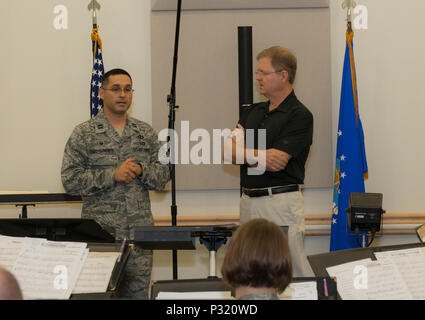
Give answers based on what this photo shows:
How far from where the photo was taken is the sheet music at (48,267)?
2361mm

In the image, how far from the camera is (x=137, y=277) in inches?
158

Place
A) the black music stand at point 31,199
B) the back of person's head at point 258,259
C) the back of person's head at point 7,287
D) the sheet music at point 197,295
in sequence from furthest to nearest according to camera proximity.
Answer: the black music stand at point 31,199, the sheet music at point 197,295, the back of person's head at point 258,259, the back of person's head at point 7,287

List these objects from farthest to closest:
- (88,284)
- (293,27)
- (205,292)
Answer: (293,27)
(88,284)
(205,292)

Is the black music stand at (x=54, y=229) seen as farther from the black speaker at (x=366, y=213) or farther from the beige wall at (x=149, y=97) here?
the beige wall at (x=149, y=97)

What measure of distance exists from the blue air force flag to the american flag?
1.95 meters

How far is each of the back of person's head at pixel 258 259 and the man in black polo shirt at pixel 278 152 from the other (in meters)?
1.96

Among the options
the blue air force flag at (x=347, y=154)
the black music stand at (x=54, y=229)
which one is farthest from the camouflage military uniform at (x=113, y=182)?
the blue air force flag at (x=347, y=154)

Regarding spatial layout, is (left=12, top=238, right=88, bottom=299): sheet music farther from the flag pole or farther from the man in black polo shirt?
the flag pole

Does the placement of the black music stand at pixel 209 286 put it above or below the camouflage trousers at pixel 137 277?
above

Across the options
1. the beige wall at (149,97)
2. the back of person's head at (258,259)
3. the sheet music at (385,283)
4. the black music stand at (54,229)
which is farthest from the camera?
the beige wall at (149,97)

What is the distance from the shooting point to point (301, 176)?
12.6 ft
